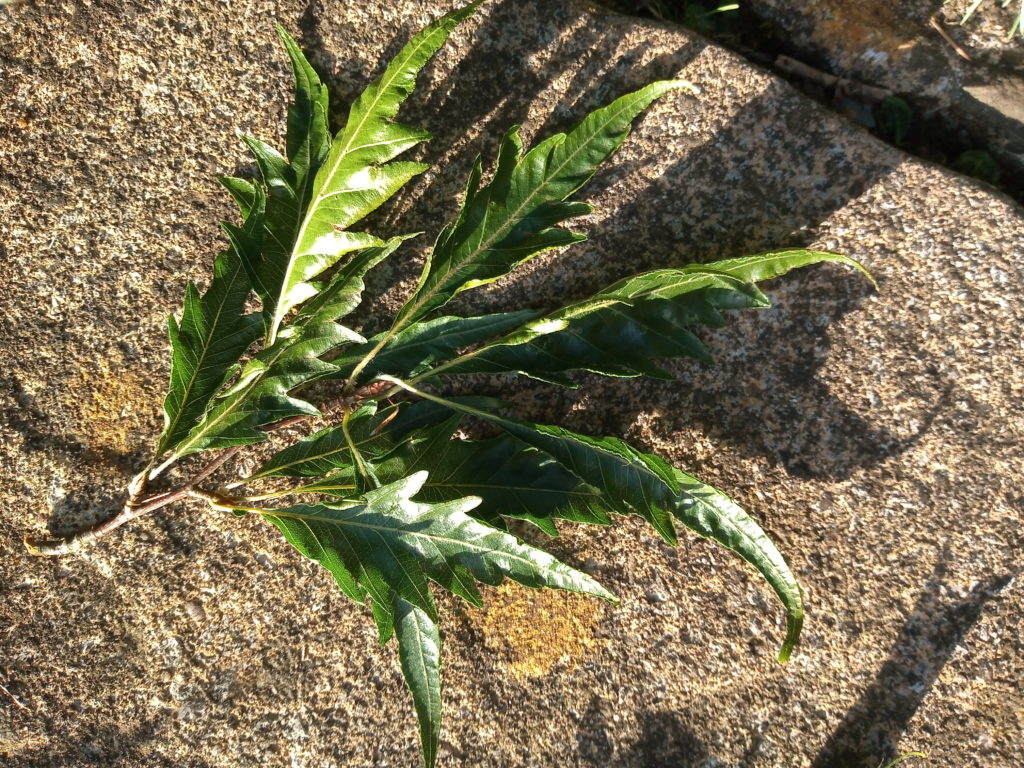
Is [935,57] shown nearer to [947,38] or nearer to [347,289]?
[947,38]

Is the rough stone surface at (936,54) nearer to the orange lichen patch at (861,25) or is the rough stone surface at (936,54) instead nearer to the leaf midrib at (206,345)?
the orange lichen patch at (861,25)

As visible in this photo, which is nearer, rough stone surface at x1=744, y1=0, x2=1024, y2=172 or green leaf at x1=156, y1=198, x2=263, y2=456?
green leaf at x1=156, y1=198, x2=263, y2=456

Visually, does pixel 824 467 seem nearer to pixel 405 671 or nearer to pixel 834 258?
pixel 834 258

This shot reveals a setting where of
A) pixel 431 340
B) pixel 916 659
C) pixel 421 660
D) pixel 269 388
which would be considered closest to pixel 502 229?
pixel 431 340

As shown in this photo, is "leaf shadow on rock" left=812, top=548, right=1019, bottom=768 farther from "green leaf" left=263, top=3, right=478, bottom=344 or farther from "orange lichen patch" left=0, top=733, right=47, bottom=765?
"orange lichen patch" left=0, top=733, right=47, bottom=765

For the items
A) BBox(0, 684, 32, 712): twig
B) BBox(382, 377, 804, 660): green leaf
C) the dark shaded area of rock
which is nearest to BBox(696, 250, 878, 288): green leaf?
BBox(382, 377, 804, 660): green leaf

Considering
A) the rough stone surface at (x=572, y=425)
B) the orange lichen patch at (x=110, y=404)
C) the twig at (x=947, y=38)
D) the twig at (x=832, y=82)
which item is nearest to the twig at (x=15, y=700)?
the rough stone surface at (x=572, y=425)

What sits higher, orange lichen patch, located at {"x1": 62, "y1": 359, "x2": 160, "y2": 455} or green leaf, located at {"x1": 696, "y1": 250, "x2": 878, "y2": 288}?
green leaf, located at {"x1": 696, "y1": 250, "x2": 878, "y2": 288}
